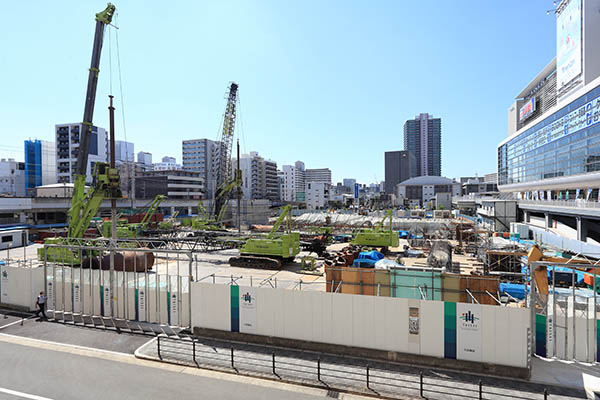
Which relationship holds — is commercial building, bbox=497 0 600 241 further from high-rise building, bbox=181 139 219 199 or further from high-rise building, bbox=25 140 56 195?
high-rise building, bbox=25 140 56 195

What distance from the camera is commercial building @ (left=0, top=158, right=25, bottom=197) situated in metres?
104

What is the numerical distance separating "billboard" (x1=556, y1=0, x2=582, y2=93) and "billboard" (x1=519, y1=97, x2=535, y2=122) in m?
15.4

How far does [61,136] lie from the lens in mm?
97312

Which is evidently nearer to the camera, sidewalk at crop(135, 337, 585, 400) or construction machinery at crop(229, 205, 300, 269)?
sidewalk at crop(135, 337, 585, 400)

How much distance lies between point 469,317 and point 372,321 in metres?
3.07

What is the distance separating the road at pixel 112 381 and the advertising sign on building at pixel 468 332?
15.5 ft

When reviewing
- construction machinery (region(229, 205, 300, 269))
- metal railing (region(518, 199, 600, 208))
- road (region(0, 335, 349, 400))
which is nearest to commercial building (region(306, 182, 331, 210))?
metal railing (region(518, 199, 600, 208))

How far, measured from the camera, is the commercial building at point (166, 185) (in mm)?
92750

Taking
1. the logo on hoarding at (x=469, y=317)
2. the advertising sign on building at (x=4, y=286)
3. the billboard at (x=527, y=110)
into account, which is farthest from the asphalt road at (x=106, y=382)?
the billboard at (x=527, y=110)

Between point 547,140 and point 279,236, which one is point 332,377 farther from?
point 547,140

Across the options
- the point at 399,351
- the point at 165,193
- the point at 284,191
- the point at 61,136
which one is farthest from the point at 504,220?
the point at 284,191

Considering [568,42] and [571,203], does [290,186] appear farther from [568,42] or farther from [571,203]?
[571,203]

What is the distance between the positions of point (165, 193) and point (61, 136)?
37736 millimetres

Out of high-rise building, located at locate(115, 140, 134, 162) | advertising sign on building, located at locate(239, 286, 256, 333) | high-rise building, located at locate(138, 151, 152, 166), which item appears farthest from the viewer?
high-rise building, located at locate(138, 151, 152, 166)
